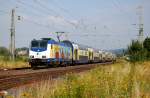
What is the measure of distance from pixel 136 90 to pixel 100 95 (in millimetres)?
1050

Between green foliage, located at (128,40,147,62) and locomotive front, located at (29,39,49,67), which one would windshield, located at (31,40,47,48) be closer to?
locomotive front, located at (29,39,49,67)

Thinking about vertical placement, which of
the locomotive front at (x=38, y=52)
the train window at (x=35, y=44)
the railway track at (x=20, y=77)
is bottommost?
the railway track at (x=20, y=77)

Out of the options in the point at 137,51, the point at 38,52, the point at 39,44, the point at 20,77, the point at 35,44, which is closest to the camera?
the point at 20,77

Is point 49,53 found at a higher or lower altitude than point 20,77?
higher

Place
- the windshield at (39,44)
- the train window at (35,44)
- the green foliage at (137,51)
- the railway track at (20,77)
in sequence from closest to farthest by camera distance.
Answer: the railway track at (20,77)
the windshield at (39,44)
the train window at (35,44)
the green foliage at (137,51)

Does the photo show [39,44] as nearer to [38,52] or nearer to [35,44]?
[35,44]

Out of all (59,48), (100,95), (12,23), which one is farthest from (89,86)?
(12,23)

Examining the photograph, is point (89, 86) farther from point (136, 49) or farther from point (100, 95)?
point (136, 49)

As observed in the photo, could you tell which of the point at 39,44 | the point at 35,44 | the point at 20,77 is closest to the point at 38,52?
the point at 39,44

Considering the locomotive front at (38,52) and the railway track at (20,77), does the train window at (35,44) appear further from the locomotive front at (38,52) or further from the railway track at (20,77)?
the railway track at (20,77)

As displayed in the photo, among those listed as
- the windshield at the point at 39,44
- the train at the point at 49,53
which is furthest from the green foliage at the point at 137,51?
the windshield at the point at 39,44

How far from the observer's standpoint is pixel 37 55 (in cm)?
3975

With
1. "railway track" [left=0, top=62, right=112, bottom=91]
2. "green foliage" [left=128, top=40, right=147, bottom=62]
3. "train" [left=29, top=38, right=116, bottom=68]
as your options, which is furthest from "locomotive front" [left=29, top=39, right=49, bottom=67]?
"green foliage" [left=128, top=40, right=147, bottom=62]

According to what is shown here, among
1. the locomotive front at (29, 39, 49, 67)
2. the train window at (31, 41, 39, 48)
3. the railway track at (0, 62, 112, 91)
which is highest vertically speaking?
the train window at (31, 41, 39, 48)
